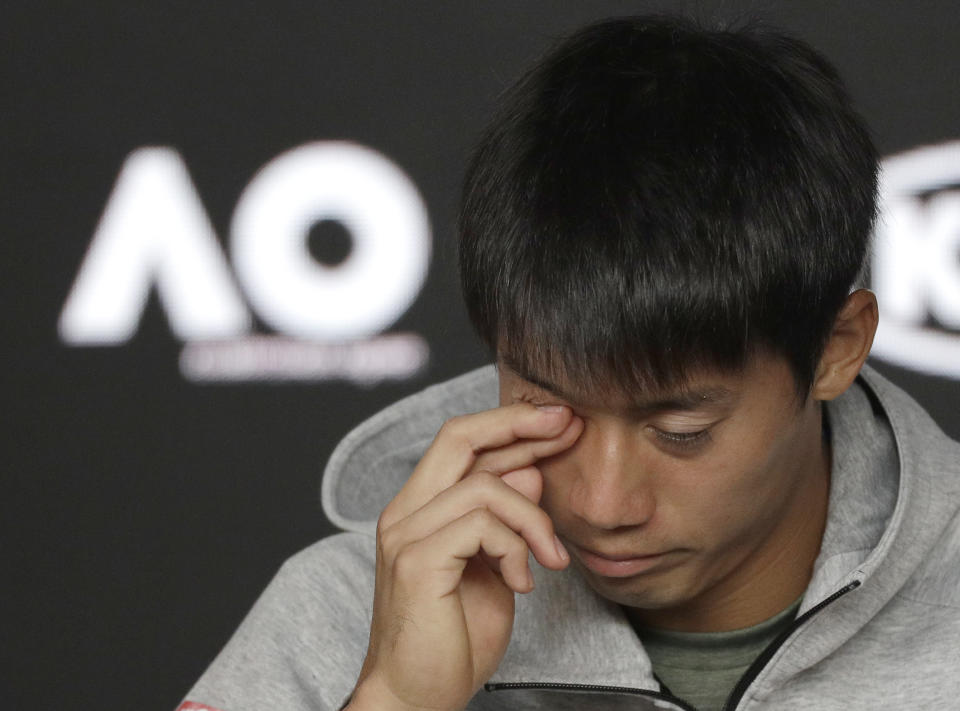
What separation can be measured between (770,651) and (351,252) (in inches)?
45.5

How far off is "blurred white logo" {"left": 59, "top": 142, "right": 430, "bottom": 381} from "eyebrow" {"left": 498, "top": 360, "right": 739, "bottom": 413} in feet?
3.53

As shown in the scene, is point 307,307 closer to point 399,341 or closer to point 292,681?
point 399,341

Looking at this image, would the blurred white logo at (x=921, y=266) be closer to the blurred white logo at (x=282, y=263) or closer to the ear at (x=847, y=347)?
the blurred white logo at (x=282, y=263)

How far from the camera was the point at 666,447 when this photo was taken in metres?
0.97

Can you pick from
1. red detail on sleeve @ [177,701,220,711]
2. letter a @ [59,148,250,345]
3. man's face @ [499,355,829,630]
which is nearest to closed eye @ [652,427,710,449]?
man's face @ [499,355,829,630]

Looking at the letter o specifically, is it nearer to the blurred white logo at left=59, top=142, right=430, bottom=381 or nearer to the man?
the blurred white logo at left=59, top=142, right=430, bottom=381

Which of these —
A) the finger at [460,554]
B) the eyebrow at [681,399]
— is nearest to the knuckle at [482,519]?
the finger at [460,554]

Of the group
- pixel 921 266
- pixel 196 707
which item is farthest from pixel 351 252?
pixel 196 707

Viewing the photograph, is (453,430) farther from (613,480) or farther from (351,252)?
(351,252)

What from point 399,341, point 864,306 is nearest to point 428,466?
point 864,306

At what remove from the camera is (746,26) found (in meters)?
1.10

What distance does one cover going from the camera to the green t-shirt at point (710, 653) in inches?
44.9

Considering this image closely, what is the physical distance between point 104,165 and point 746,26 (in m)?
1.31

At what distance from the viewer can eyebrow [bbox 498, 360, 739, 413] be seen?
0.94 meters
